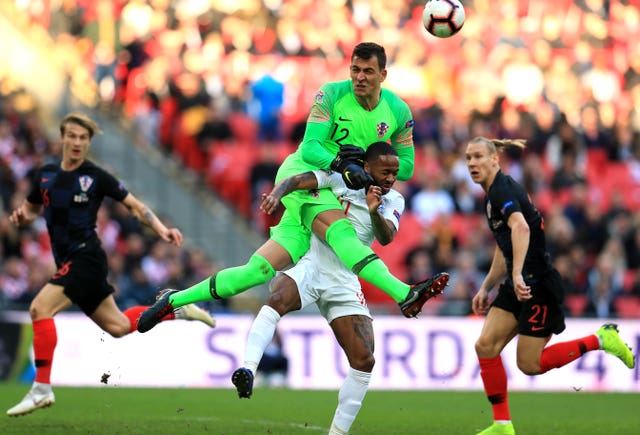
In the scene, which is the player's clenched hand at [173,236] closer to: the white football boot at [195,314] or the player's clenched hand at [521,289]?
the white football boot at [195,314]

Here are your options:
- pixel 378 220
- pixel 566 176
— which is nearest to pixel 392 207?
pixel 378 220

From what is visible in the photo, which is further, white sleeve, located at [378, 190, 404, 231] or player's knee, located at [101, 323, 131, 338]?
player's knee, located at [101, 323, 131, 338]

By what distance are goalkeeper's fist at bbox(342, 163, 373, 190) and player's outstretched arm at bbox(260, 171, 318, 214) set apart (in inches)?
14.8

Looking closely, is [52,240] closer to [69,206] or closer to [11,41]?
[69,206]

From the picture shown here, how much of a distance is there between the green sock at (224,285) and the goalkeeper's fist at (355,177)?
3.02 ft

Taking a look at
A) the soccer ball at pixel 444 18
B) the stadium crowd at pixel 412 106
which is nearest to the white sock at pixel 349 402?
the soccer ball at pixel 444 18

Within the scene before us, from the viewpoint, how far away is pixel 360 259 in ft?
29.2

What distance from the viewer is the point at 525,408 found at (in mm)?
13586

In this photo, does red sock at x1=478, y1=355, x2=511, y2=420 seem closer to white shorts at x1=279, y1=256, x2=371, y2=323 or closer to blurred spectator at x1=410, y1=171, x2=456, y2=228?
white shorts at x1=279, y1=256, x2=371, y2=323

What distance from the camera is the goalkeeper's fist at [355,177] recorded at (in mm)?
8898

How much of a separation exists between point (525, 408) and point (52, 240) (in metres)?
5.73

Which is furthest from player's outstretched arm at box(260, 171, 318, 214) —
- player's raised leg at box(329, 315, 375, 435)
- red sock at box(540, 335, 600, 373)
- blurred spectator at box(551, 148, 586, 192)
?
blurred spectator at box(551, 148, 586, 192)

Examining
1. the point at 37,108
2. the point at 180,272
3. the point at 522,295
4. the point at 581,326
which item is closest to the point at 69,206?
the point at 522,295

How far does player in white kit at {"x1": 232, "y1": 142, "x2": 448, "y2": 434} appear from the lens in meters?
8.88
